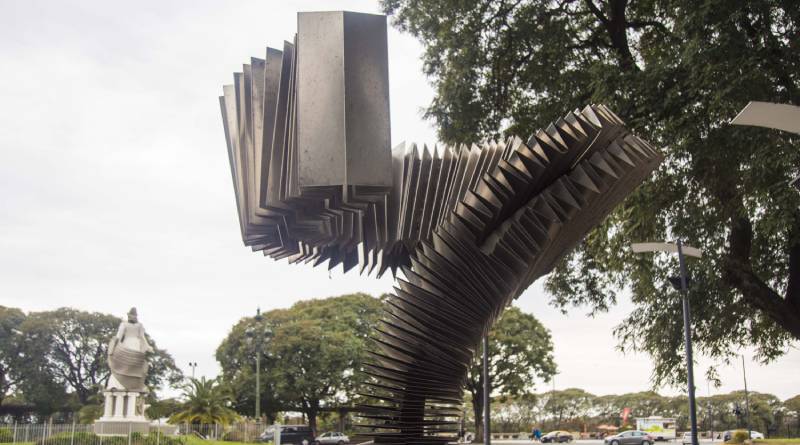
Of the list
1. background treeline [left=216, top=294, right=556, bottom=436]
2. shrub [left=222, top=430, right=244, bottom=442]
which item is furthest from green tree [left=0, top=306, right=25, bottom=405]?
shrub [left=222, top=430, right=244, bottom=442]

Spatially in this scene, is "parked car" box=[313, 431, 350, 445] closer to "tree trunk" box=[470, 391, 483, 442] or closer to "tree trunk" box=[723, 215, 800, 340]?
"tree trunk" box=[470, 391, 483, 442]

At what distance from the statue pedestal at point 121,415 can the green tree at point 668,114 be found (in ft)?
55.3

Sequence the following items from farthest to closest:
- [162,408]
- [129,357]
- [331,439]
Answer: [162,408], [331,439], [129,357]

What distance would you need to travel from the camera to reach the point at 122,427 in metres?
26.9

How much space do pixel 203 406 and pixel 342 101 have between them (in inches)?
1596

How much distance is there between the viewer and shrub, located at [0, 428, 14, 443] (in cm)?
2841

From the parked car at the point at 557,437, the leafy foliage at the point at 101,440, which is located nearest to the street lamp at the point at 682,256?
the leafy foliage at the point at 101,440

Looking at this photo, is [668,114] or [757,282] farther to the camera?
[757,282]

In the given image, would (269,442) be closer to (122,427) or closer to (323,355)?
(323,355)

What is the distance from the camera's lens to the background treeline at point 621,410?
65625 millimetres

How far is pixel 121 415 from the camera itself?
27422 mm

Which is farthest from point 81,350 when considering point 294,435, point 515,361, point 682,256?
point 682,256

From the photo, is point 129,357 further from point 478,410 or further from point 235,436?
point 478,410

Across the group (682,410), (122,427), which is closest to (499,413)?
(682,410)
